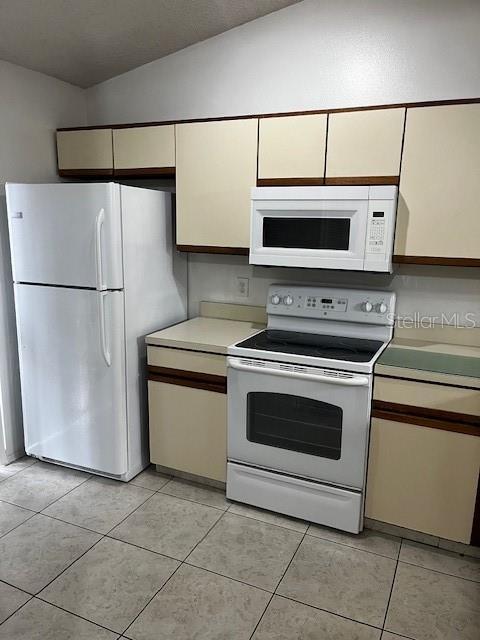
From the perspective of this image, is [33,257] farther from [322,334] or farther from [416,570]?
[416,570]

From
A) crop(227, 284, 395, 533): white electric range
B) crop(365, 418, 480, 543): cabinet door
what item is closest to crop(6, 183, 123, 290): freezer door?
crop(227, 284, 395, 533): white electric range

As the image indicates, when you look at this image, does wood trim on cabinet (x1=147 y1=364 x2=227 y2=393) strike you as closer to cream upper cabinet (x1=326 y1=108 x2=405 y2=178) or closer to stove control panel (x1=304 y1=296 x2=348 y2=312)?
stove control panel (x1=304 y1=296 x2=348 y2=312)

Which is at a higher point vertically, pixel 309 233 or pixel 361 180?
pixel 361 180

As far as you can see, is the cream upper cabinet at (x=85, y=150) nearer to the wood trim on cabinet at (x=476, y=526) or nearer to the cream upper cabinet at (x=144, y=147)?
the cream upper cabinet at (x=144, y=147)

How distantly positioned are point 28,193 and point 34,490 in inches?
63.7

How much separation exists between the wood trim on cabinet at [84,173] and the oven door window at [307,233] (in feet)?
3.71

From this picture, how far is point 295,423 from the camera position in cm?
233

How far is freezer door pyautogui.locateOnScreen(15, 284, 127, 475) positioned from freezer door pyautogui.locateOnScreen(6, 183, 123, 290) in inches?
3.5

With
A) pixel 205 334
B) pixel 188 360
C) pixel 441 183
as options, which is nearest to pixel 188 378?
pixel 188 360

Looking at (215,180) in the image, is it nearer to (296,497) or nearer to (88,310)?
(88,310)

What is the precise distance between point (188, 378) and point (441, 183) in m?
1.56

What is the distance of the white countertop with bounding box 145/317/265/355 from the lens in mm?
2516

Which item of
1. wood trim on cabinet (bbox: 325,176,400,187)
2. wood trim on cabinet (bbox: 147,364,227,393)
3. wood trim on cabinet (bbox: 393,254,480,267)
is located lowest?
wood trim on cabinet (bbox: 147,364,227,393)

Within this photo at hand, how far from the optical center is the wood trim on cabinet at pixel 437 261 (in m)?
2.17
